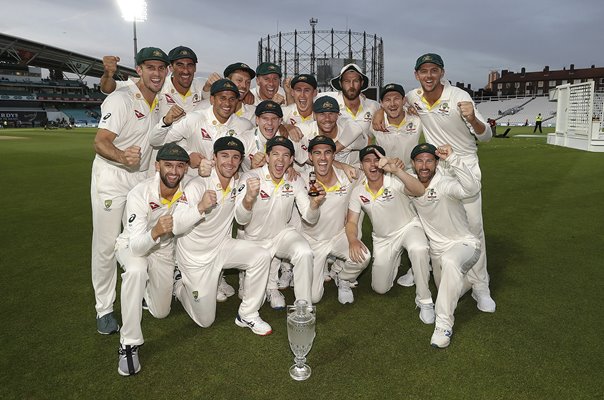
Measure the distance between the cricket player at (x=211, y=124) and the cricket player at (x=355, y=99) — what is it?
128 cm

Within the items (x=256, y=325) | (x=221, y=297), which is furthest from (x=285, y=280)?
(x=256, y=325)

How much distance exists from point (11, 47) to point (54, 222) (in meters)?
56.9

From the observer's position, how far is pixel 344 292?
4.89 metres

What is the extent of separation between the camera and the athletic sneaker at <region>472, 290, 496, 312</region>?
4527 millimetres

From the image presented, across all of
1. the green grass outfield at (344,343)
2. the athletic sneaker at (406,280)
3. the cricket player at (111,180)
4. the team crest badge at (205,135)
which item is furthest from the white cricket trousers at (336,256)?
the cricket player at (111,180)

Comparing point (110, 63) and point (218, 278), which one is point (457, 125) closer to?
point (218, 278)

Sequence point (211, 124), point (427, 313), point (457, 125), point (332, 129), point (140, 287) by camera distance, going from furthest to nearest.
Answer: point (332, 129)
point (211, 124)
point (457, 125)
point (427, 313)
point (140, 287)

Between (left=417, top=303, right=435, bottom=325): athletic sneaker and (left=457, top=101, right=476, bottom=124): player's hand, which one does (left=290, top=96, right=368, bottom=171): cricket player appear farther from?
(left=417, top=303, right=435, bottom=325): athletic sneaker

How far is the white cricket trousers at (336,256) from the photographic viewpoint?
491cm

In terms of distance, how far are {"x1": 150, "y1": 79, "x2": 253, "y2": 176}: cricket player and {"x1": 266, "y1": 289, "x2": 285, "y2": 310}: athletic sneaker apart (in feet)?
5.47

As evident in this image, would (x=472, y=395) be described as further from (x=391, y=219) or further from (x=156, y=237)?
(x=156, y=237)

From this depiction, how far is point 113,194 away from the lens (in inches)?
168

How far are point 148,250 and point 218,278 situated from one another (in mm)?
915

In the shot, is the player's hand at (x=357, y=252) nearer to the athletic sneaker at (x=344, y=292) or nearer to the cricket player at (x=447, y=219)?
the athletic sneaker at (x=344, y=292)
